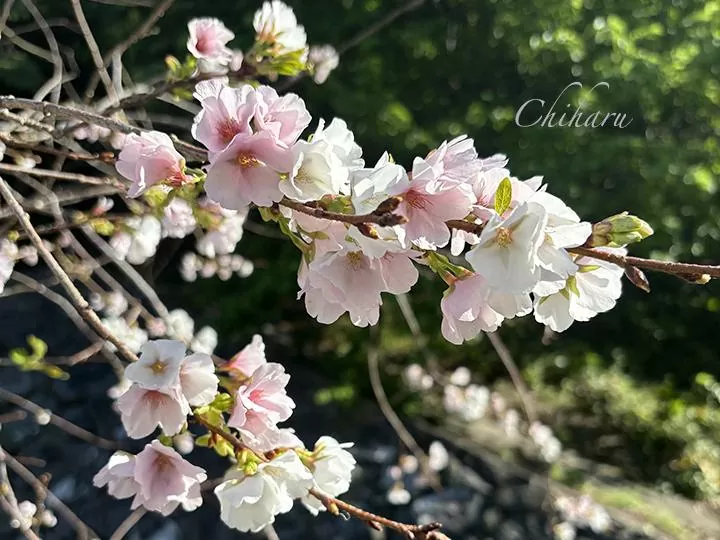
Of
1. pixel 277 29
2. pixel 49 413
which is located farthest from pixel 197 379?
pixel 49 413

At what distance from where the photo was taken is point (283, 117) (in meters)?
0.44

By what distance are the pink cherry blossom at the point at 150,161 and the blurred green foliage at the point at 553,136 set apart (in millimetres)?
2087

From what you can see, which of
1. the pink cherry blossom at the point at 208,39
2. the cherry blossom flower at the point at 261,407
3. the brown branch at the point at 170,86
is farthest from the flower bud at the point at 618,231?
the pink cherry blossom at the point at 208,39

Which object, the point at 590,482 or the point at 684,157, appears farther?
the point at 590,482

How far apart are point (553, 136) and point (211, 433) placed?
2344 mm

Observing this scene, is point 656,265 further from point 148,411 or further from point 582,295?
point 148,411

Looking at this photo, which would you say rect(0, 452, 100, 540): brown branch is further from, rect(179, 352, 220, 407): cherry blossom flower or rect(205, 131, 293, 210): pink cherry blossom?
rect(205, 131, 293, 210): pink cherry blossom

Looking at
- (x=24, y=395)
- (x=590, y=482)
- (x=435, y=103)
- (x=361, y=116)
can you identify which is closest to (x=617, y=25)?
(x=435, y=103)

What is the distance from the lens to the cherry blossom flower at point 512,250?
38 cm

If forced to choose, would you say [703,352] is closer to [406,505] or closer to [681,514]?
[681,514]

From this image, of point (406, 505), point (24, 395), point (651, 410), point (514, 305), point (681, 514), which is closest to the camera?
point (514, 305)

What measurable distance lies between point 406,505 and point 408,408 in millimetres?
443

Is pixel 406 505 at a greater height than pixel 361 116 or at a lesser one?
lesser

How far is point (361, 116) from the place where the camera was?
9.36 feet
